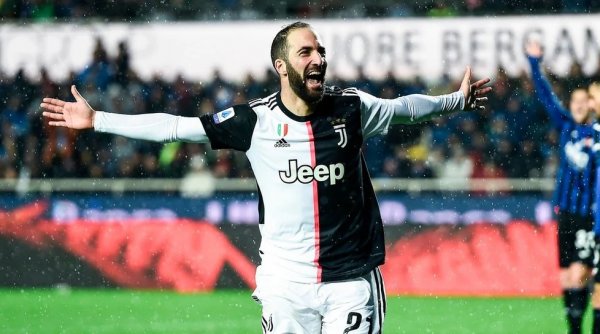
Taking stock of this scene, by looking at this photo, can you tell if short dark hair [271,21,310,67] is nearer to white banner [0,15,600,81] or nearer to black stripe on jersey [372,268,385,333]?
black stripe on jersey [372,268,385,333]

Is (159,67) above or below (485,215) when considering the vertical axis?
above

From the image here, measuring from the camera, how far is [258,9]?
54.2 ft

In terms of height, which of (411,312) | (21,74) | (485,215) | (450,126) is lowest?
(411,312)

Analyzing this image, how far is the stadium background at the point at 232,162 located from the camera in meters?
12.4

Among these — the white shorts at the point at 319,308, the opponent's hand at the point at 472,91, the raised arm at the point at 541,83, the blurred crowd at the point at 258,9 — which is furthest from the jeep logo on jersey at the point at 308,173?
the blurred crowd at the point at 258,9

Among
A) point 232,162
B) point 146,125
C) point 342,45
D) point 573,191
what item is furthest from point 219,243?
point 146,125

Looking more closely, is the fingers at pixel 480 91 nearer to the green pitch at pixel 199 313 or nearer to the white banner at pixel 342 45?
the green pitch at pixel 199 313

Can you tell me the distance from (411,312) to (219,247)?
8.85 ft

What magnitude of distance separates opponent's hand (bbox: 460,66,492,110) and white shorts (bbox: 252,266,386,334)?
116 cm

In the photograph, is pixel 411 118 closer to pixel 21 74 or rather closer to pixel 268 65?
pixel 268 65

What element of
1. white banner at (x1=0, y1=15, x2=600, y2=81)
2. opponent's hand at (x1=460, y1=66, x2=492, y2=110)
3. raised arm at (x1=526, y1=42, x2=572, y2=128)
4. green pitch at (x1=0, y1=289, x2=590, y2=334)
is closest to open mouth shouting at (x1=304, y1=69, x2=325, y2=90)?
opponent's hand at (x1=460, y1=66, x2=492, y2=110)

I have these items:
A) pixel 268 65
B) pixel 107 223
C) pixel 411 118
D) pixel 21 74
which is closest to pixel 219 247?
pixel 107 223

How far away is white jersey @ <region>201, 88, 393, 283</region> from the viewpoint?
204 inches

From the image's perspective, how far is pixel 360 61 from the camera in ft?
51.0
